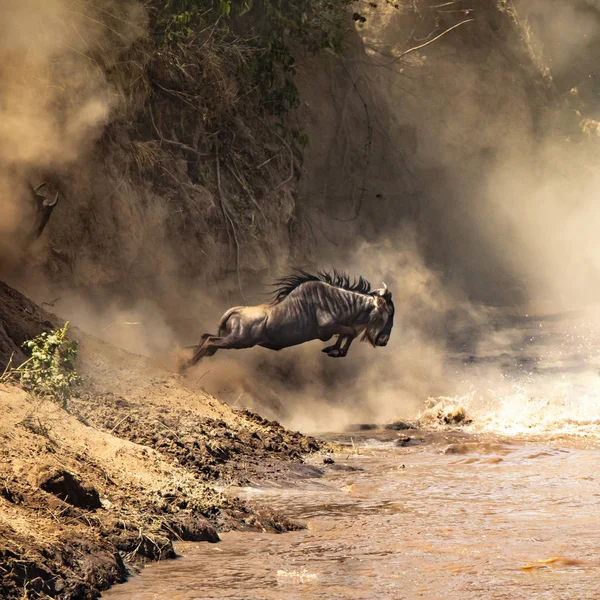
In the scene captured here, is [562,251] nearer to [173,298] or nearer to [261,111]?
[261,111]

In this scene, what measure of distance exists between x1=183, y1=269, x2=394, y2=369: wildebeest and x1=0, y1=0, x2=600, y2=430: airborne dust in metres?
0.60

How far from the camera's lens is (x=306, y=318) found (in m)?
11.9

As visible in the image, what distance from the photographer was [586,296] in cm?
1861

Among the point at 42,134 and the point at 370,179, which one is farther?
the point at 370,179

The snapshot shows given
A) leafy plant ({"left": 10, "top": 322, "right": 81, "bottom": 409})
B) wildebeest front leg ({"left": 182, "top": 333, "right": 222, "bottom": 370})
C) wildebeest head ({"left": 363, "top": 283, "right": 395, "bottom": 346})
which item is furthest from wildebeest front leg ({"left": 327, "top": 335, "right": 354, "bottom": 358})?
leafy plant ({"left": 10, "top": 322, "right": 81, "bottom": 409})

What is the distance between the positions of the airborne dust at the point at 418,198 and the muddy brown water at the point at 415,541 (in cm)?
371

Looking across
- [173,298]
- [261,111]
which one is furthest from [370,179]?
[173,298]

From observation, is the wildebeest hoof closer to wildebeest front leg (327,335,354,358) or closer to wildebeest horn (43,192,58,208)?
wildebeest front leg (327,335,354,358)

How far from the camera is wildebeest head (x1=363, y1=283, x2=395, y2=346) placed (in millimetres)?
12133

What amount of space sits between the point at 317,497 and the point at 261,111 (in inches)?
333

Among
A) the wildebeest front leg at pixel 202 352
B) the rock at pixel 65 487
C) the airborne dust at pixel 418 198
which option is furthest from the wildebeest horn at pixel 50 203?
the rock at pixel 65 487

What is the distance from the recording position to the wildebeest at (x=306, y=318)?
38.4 ft

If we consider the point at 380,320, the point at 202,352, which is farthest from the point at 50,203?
the point at 380,320

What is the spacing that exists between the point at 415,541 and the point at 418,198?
1279cm
